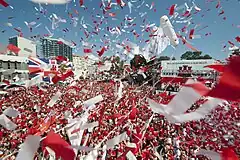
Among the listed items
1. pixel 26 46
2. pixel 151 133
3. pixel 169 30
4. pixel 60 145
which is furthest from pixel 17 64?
pixel 60 145

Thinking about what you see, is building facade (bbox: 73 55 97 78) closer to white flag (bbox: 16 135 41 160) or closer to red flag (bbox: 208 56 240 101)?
white flag (bbox: 16 135 41 160)

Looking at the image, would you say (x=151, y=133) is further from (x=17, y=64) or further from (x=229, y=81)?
(x=17, y=64)

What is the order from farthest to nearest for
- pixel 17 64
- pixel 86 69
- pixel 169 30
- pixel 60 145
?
1. pixel 86 69
2. pixel 17 64
3. pixel 169 30
4. pixel 60 145

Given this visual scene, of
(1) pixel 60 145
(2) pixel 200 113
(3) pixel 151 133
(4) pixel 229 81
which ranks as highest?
(4) pixel 229 81

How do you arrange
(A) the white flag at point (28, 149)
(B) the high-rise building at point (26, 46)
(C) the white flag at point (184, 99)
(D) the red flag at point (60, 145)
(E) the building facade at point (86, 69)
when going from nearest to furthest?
(C) the white flag at point (184, 99) → (A) the white flag at point (28, 149) → (D) the red flag at point (60, 145) → (B) the high-rise building at point (26, 46) → (E) the building facade at point (86, 69)

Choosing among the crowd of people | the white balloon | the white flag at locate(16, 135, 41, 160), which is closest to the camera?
the white flag at locate(16, 135, 41, 160)

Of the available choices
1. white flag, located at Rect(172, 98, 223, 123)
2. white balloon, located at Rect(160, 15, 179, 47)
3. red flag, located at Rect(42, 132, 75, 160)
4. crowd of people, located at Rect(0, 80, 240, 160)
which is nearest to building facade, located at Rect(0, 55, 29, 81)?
crowd of people, located at Rect(0, 80, 240, 160)

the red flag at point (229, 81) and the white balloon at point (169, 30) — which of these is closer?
the red flag at point (229, 81)

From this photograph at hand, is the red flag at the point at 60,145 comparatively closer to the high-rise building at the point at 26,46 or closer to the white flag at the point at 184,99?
the white flag at the point at 184,99

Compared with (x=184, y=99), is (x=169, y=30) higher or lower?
higher

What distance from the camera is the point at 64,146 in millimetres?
1244

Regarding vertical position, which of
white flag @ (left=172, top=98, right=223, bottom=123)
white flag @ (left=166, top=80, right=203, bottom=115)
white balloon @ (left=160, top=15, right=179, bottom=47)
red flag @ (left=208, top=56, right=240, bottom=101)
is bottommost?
white flag @ (left=172, top=98, right=223, bottom=123)

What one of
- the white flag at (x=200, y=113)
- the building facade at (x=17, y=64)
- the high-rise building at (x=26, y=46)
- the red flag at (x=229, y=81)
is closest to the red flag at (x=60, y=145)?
the white flag at (x=200, y=113)

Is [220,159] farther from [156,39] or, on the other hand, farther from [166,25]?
[156,39]
